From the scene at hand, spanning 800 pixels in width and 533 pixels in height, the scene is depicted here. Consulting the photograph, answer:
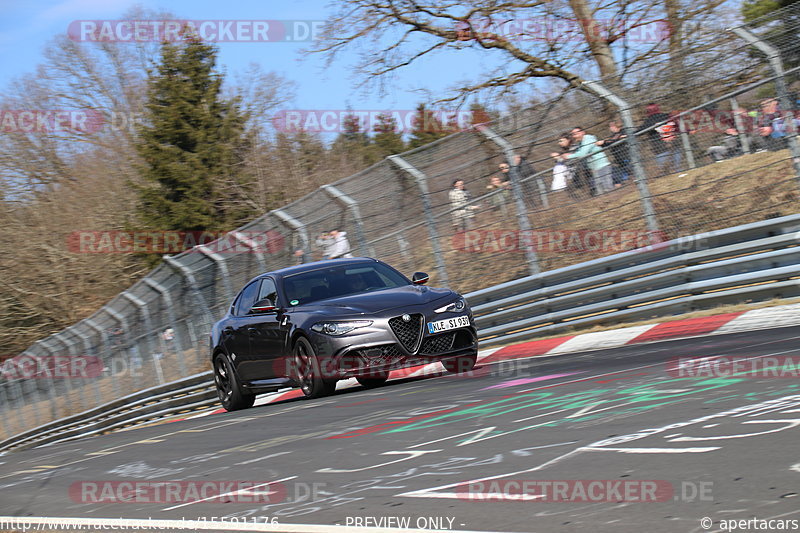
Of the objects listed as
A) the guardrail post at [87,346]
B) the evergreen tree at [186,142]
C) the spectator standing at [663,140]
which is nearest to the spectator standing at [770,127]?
the spectator standing at [663,140]

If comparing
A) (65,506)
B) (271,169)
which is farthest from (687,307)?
(271,169)

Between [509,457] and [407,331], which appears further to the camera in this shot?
[407,331]

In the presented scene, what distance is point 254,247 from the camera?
17750 mm

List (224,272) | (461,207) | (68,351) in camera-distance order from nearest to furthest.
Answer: (461,207), (224,272), (68,351)

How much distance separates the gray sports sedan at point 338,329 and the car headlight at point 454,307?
0.01 m

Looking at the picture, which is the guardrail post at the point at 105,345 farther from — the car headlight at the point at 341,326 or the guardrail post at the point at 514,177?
the car headlight at the point at 341,326

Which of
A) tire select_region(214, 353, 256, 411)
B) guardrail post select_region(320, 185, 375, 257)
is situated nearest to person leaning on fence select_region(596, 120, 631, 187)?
guardrail post select_region(320, 185, 375, 257)

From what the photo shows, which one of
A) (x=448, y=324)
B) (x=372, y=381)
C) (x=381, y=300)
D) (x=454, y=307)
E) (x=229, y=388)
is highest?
(x=381, y=300)

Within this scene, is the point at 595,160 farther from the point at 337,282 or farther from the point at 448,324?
the point at 337,282

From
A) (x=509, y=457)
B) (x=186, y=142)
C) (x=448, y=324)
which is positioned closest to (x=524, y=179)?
(x=448, y=324)

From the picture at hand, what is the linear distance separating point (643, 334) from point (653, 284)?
1.07 m

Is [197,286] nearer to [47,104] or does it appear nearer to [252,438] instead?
[252,438]

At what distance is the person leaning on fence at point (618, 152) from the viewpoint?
470 inches

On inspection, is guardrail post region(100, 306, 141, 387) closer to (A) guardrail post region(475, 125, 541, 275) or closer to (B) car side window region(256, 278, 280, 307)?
(B) car side window region(256, 278, 280, 307)
